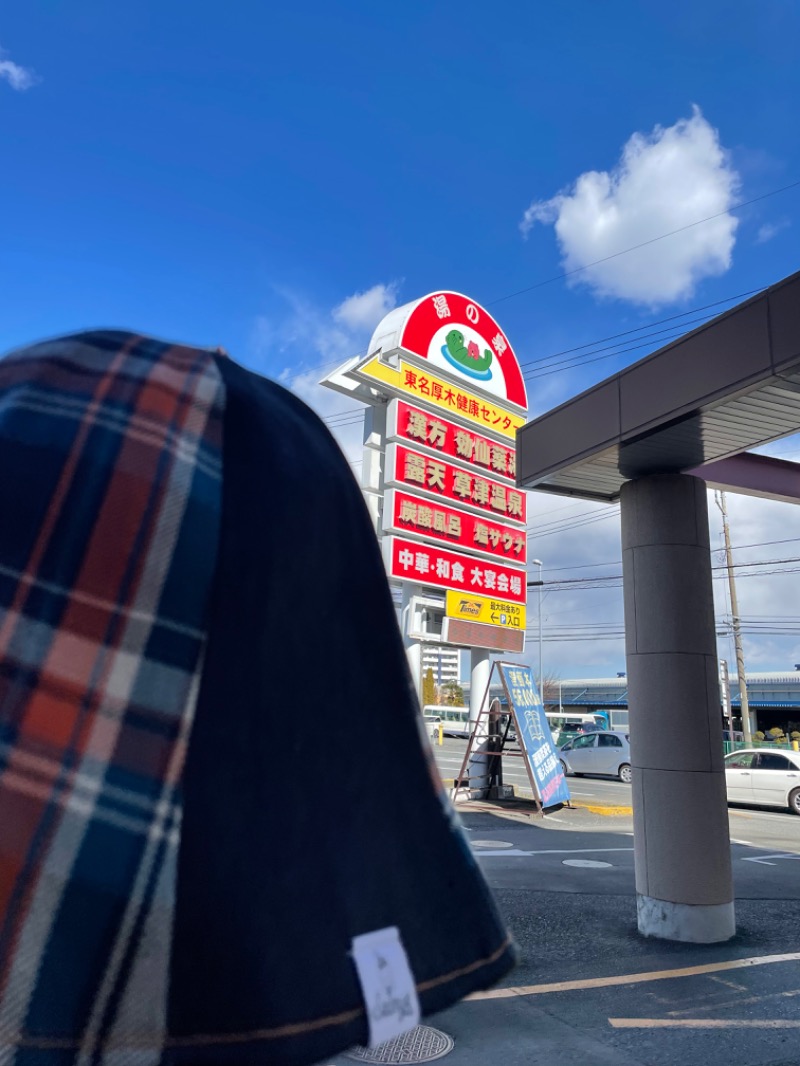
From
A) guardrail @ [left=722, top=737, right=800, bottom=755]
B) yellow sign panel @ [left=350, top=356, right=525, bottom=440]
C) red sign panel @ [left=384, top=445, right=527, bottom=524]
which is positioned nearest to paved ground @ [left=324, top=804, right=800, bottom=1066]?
red sign panel @ [left=384, top=445, right=527, bottom=524]

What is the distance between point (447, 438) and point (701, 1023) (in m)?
10.5

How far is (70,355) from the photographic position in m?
0.76

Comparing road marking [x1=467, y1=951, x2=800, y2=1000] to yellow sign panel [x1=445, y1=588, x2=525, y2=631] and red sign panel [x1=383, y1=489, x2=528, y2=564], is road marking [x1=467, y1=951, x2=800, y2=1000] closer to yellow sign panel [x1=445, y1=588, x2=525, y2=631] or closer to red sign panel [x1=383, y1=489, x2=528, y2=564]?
red sign panel [x1=383, y1=489, x2=528, y2=564]

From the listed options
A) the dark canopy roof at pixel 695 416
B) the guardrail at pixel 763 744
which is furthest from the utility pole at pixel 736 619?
the dark canopy roof at pixel 695 416

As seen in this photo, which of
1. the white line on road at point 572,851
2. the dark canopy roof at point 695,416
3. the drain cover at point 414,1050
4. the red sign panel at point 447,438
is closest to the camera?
the drain cover at point 414,1050

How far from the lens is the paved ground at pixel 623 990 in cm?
345

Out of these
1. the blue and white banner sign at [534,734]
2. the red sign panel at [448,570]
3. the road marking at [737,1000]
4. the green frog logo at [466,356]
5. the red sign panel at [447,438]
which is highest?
the green frog logo at [466,356]

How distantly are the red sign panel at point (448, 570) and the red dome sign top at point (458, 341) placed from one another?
3158 millimetres

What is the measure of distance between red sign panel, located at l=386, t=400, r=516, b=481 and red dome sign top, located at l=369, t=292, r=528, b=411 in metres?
0.93

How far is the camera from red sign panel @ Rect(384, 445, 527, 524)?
12.5 m

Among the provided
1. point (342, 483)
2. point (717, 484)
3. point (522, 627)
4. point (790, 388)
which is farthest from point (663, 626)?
point (522, 627)

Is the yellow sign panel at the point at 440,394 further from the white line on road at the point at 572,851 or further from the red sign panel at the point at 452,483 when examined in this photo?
the white line on road at the point at 572,851

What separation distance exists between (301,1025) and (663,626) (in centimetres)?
504

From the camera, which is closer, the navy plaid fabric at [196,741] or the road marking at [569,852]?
the navy plaid fabric at [196,741]
